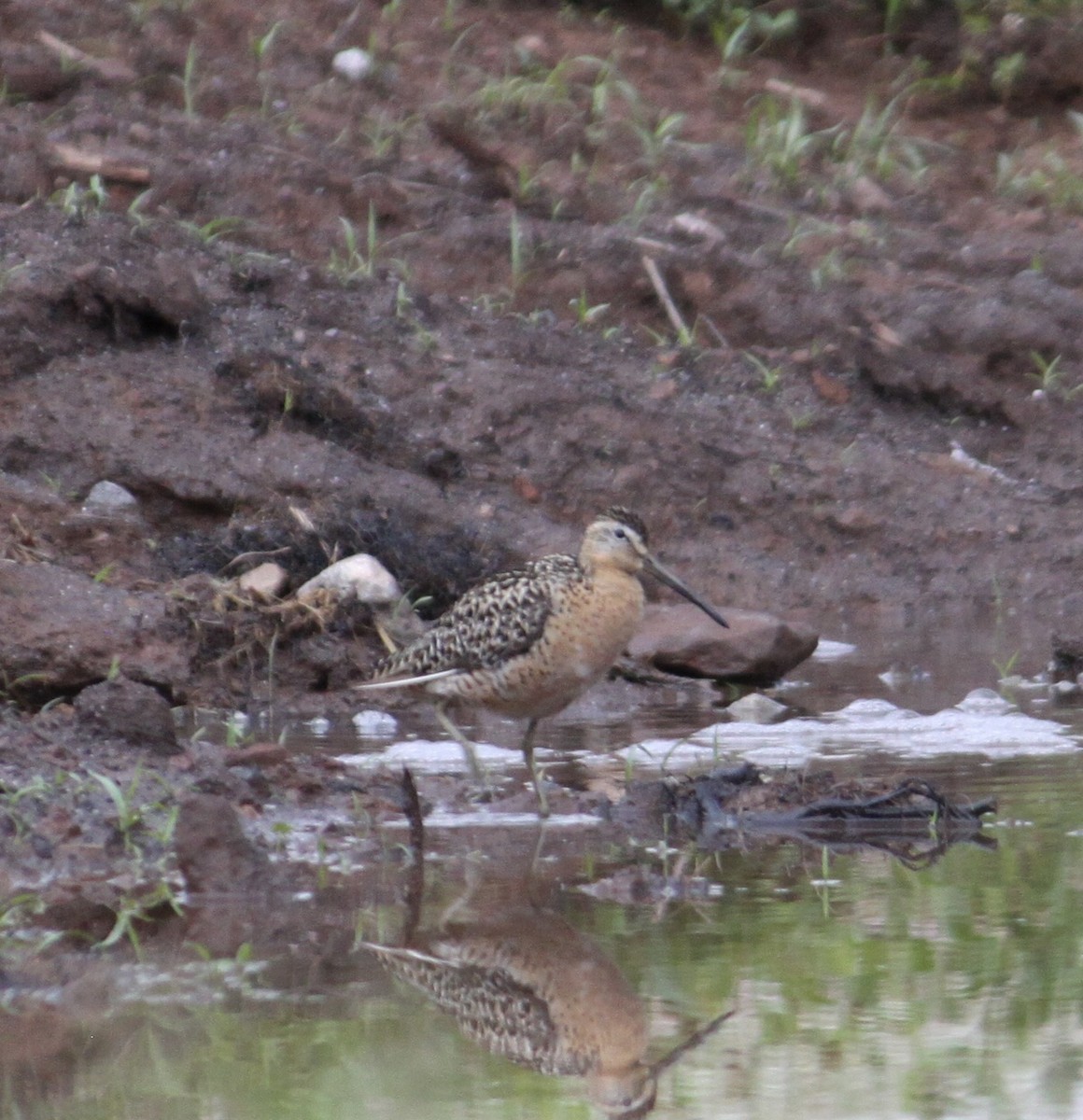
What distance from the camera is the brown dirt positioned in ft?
31.2

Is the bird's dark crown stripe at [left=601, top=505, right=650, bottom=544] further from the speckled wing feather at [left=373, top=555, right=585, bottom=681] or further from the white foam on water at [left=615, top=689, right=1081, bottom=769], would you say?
the white foam on water at [left=615, top=689, right=1081, bottom=769]

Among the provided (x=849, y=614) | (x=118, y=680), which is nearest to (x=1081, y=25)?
(x=849, y=614)

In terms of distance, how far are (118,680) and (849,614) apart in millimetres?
5253

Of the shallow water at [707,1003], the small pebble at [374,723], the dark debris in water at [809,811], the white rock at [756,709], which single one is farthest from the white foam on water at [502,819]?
the white rock at [756,709]

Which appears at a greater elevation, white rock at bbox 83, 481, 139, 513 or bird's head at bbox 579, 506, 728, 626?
bird's head at bbox 579, 506, 728, 626

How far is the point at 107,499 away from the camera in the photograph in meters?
9.32

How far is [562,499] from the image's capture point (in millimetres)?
10602

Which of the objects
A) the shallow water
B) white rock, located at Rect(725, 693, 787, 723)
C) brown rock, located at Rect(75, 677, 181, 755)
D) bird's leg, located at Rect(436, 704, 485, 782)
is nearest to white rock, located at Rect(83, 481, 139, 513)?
bird's leg, located at Rect(436, 704, 485, 782)

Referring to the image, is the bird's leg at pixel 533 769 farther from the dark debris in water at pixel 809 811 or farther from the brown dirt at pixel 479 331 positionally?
the brown dirt at pixel 479 331

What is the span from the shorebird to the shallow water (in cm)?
138

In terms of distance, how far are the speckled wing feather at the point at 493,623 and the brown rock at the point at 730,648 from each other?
1.40 meters

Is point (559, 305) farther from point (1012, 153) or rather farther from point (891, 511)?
point (1012, 153)

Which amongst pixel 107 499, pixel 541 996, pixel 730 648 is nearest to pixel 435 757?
pixel 730 648

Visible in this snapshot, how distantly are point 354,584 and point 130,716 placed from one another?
286cm
